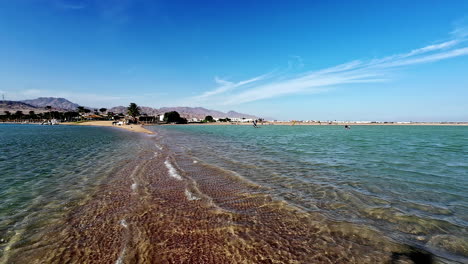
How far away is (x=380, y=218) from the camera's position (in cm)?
609

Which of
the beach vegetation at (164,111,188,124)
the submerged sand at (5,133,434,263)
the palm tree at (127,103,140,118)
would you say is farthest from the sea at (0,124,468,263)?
the beach vegetation at (164,111,188,124)

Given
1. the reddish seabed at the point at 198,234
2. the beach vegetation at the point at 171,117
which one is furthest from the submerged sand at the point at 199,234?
the beach vegetation at the point at 171,117

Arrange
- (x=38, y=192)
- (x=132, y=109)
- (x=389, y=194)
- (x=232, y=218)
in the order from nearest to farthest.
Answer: (x=232, y=218)
(x=38, y=192)
(x=389, y=194)
(x=132, y=109)

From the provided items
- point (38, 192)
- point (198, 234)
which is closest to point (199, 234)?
point (198, 234)

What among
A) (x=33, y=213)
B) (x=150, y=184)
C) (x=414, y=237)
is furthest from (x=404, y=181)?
(x=33, y=213)

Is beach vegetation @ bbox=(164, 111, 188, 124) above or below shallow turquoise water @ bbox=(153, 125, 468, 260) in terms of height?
above

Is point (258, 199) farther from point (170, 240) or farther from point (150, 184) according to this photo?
point (150, 184)

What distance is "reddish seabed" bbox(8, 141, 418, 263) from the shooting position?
4.19 meters

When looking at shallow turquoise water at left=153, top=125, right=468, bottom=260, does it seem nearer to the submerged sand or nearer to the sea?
the sea

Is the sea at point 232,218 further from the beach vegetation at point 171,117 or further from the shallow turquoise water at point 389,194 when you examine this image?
the beach vegetation at point 171,117

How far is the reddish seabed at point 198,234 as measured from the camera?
13.7 ft

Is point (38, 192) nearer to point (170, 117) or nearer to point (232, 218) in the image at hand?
point (232, 218)

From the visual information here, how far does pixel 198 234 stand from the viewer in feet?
16.4

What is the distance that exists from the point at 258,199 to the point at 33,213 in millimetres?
7112
